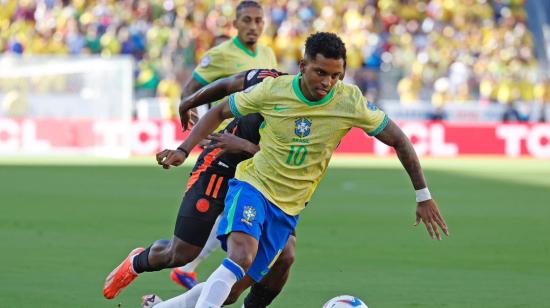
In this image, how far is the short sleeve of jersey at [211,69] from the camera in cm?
953

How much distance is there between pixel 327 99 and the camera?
22.4 ft

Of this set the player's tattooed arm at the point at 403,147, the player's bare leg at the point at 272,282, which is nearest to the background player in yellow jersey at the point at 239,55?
the player's bare leg at the point at 272,282

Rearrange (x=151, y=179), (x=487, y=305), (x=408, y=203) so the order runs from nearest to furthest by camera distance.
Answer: (x=487, y=305), (x=408, y=203), (x=151, y=179)

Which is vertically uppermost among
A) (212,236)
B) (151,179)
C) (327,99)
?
(327,99)

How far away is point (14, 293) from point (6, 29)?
23.8 meters

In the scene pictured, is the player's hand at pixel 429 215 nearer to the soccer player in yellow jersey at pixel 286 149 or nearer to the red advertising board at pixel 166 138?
the soccer player in yellow jersey at pixel 286 149

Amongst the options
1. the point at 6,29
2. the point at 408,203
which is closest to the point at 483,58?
the point at 6,29

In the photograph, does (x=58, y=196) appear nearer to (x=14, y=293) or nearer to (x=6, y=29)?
(x=14, y=293)

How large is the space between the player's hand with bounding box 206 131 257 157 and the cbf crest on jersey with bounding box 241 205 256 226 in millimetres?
738

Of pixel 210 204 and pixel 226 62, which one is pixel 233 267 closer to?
pixel 210 204

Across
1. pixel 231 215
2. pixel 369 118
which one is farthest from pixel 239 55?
pixel 231 215

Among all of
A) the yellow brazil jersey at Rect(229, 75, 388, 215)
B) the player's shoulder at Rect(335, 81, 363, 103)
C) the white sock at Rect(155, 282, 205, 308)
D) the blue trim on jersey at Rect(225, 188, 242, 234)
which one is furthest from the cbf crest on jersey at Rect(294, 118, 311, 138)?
the white sock at Rect(155, 282, 205, 308)

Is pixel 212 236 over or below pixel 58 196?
over

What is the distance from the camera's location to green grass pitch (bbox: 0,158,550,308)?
8984 millimetres
